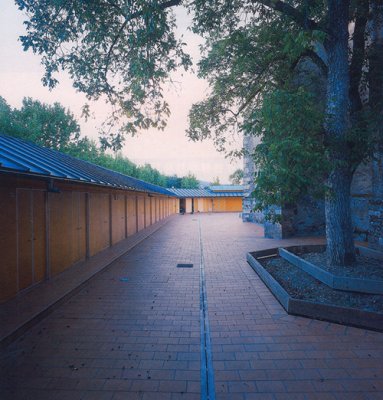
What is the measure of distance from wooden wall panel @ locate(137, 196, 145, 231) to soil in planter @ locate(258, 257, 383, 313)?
36.7 ft

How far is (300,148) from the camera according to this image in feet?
15.8

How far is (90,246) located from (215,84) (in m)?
7.87

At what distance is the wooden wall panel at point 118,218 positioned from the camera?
12125 mm

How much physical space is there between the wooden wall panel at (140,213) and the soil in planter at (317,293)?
36.7 feet

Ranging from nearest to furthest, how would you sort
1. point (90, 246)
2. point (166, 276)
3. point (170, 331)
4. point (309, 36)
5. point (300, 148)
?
point (170, 331) < point (300, 148) < point (309, 36) < point (166, 276) < point (90, 246)

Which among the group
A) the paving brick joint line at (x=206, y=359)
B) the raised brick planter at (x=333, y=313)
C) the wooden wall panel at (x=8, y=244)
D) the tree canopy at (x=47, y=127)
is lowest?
the paving brick joint line at (x=206, y=359)

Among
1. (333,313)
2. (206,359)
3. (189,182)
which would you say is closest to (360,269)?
(333,313)

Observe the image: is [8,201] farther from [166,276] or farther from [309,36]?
[309,36]

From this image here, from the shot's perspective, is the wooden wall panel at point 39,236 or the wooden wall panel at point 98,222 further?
the wooden wall panel at point 98,222

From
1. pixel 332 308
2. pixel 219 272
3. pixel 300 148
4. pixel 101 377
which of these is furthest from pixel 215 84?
pixel 101 377

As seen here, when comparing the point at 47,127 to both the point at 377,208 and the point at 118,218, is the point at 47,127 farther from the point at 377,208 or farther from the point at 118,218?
the point at 377,208

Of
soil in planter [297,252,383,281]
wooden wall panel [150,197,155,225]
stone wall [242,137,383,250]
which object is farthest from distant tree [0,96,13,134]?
soil in planter [297,252,383,281]

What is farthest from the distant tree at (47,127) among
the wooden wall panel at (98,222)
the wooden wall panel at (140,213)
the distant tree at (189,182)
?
the wooden wall panel at (98,222)

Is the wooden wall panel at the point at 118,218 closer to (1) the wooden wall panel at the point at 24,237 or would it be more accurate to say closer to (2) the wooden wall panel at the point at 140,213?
(2) the wooden wall panel at the point at 140,213
